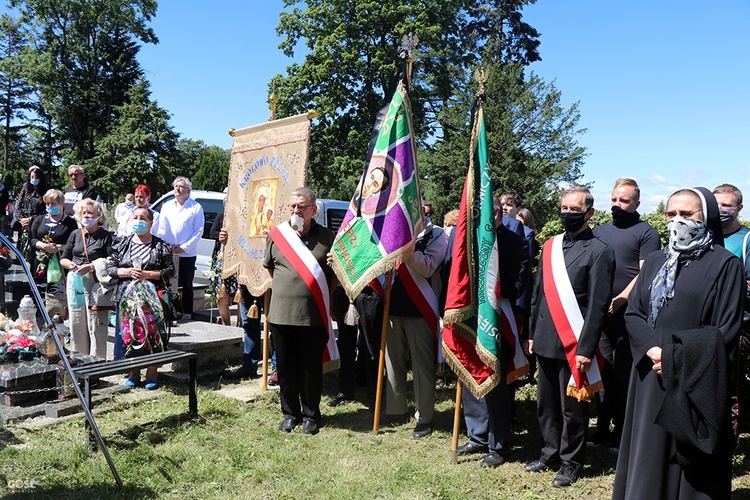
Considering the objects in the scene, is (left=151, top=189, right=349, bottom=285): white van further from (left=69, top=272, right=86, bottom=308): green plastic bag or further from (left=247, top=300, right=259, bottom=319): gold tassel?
(left=69, top=272, right=86, bottom=308): green plastic bag

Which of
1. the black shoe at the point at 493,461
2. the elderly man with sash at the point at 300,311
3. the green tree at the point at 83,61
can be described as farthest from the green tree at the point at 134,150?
the black shoe at the point at 493,461

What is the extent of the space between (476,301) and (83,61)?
40.0m

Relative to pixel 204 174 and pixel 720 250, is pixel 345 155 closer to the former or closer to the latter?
pixel 204 174

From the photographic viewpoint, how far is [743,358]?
4.63 meters

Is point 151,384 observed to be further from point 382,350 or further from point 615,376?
point 615,376

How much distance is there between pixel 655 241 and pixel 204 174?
40.6 m

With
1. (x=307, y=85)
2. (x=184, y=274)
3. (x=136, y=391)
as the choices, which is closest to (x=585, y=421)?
(x=136, y=391)

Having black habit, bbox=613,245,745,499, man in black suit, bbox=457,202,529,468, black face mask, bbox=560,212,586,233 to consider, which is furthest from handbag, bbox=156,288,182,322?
black habit, bbox=613,245,745,499

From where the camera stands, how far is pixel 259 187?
664cm

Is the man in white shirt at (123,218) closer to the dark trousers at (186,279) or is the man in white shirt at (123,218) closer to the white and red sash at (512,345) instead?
the dark trousers at (186,279)

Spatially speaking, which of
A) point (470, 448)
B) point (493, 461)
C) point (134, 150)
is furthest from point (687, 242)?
point (134, 150)

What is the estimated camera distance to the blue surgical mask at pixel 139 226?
609cm

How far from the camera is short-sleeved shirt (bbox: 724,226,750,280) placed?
4422mm

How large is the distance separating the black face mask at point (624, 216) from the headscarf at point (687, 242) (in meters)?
1.38
